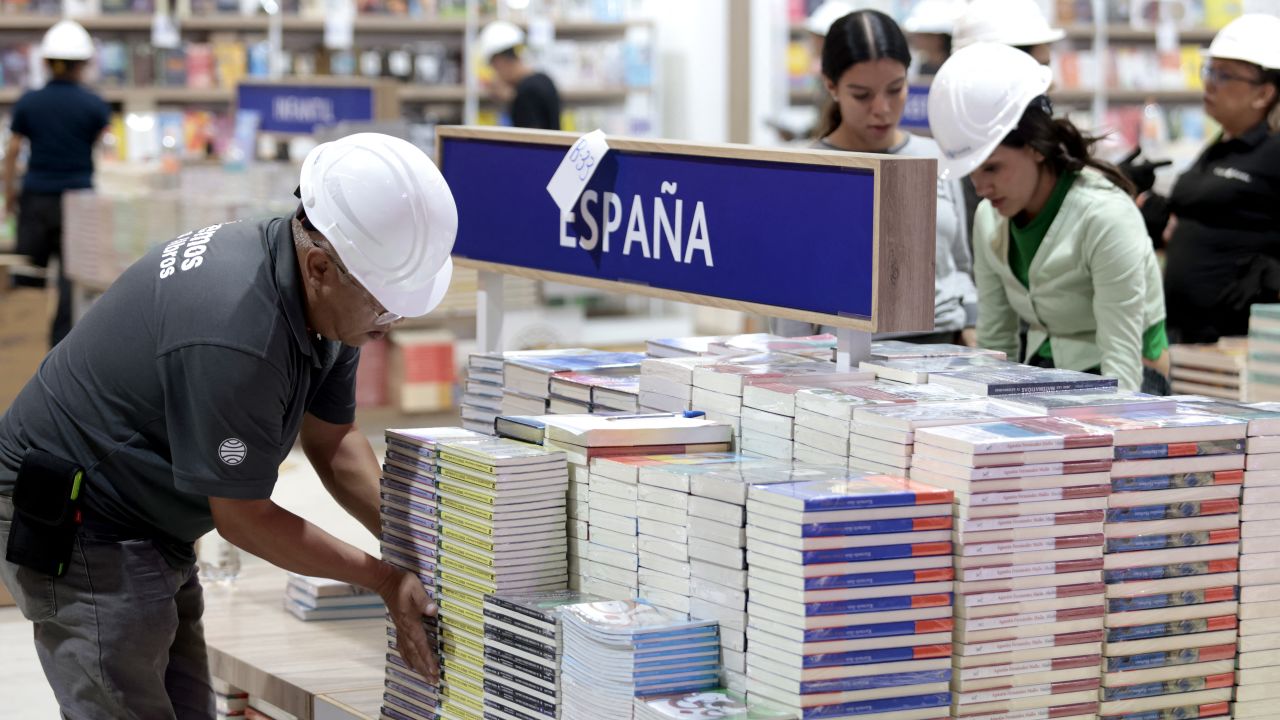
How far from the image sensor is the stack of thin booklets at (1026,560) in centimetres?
221

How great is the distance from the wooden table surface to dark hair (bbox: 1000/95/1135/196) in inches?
66.1

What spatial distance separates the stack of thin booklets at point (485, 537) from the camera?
2.53 m

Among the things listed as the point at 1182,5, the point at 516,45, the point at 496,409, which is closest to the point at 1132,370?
the point at 496,409

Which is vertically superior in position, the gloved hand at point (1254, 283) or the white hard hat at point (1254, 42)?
the white hard hat at point (1254, 42)

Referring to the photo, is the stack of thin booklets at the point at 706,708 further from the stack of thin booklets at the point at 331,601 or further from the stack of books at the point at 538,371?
the stack of thin booklets at the point at 331,601

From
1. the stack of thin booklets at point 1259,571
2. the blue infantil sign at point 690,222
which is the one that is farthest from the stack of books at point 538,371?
the stack of thin booklets at point 1259,571

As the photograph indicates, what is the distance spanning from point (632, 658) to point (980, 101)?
5.11 ft

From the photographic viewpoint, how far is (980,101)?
3.30 m

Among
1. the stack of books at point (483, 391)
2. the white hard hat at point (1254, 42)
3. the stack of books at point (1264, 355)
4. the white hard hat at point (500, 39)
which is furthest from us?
the white hard hat at point (500, 39)

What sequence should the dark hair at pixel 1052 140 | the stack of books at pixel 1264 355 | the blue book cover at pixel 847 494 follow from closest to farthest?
the blue book cover at pixel 847 494, the dark hair at pixel 1052 140, the stack of books at pixel 1264 355

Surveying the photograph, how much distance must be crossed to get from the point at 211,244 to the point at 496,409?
0.86 meters

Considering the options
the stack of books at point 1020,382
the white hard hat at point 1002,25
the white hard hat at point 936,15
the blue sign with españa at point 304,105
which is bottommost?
the stack of books at point 1020,382

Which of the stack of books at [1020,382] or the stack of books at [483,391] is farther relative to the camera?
the stack of books at [483,391]

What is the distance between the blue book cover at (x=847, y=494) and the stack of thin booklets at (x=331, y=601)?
1593 mm
